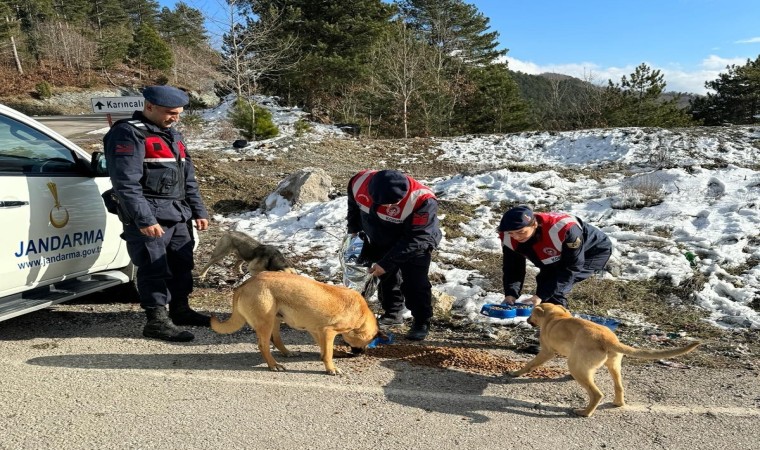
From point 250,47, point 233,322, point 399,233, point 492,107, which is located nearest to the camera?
point 233,322

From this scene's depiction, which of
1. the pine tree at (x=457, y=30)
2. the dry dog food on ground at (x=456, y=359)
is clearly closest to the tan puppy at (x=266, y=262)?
the dry dog food on ground at (x=456, y=359)

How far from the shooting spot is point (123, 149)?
381cm

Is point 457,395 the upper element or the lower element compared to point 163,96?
lower

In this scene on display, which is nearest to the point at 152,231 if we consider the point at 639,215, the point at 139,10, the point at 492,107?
the point at 639,215

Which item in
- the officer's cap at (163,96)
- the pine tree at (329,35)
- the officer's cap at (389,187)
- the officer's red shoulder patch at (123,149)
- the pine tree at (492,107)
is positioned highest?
the pine tree at (329,35)

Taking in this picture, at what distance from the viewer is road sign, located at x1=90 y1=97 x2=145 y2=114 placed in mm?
7848

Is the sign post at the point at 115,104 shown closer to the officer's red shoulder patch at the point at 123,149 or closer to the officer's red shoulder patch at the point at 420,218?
the officer's red shoulder patch at the point at 123,149

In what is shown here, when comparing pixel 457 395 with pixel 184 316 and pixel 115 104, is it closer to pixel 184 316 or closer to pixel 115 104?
pixel 184 316

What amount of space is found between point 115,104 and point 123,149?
493 cm

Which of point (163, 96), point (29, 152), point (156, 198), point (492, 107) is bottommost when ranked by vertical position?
point (156, 198)

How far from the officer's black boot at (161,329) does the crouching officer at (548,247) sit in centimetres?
277

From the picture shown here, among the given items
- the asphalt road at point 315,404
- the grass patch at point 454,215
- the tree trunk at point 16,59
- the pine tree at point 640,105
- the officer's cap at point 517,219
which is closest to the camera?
the asphalt road at point 315,404

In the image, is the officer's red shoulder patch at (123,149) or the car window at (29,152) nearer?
the officer's red shoulder patch at (123,149)

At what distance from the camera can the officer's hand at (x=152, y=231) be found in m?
3.88
